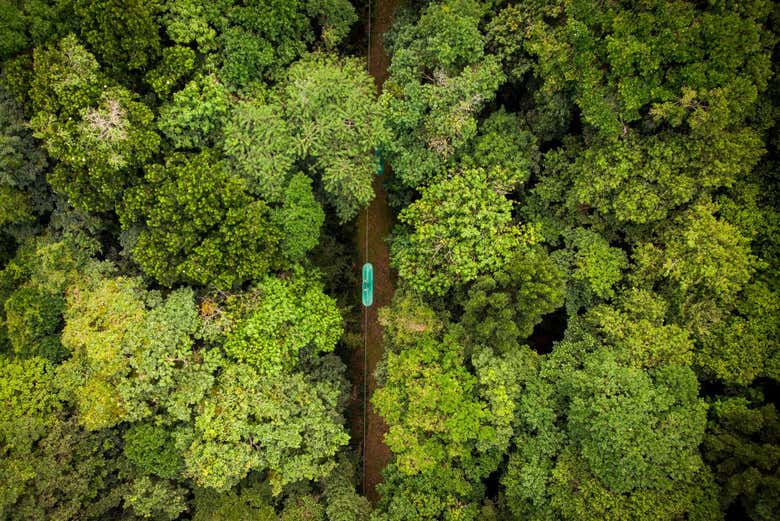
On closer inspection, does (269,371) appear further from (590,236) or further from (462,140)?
(590,236)

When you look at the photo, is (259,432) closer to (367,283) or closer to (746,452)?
(367,283)

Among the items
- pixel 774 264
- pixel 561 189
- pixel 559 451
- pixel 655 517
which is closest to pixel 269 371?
pixel 559 451

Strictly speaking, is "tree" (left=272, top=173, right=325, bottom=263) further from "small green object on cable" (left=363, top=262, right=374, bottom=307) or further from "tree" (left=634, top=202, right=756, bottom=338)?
"tree" (left=634, top=202, right=756, bottom=338)

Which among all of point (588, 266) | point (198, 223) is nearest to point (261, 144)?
point (198, 223)

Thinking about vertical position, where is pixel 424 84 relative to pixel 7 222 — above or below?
above

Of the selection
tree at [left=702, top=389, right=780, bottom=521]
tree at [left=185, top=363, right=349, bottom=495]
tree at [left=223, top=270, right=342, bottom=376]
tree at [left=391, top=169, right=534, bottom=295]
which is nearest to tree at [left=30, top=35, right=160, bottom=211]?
tree at [left=223, top=270, right=342, bottom=376]

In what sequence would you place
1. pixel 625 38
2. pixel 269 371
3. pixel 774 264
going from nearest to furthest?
pixel 625 38
pixel 774 264
pixel 269 371

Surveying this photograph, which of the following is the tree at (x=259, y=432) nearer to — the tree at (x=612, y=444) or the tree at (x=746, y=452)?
the tree at (x=612, y=444)
